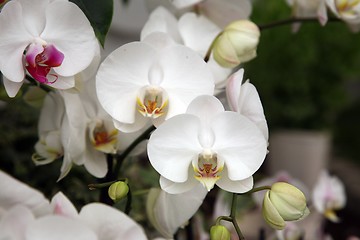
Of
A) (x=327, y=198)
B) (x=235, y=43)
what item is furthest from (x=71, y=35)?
(x=327, y=198)

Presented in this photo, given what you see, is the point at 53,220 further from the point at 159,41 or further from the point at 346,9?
the point at 346,9

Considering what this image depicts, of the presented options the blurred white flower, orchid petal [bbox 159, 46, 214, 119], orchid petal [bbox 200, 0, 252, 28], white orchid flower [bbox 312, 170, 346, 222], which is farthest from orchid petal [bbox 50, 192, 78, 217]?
white orchid flower [bbox 312, 170, 346, 222]

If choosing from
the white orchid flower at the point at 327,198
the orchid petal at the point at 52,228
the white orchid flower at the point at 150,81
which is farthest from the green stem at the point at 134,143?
the white orchid flower at the point at 327,198

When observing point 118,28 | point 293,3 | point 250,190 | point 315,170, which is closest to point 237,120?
point 250,190

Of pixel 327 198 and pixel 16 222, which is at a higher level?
pixel 16 222

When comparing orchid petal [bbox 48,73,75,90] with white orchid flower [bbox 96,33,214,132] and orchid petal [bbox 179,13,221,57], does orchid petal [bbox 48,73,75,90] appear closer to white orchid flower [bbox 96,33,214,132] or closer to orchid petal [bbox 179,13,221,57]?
white orchid flower [bbox 96,33,214,132]

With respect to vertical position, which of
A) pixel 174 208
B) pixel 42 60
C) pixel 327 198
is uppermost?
pixel 42 60
